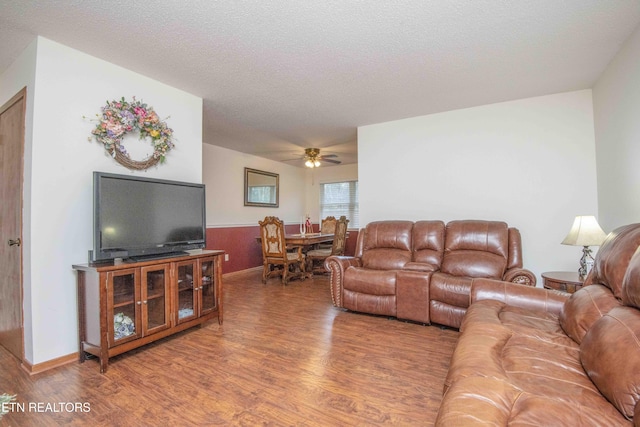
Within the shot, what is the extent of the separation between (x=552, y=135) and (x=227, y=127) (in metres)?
4.06

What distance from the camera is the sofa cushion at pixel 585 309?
1431mm

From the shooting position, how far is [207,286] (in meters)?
2.87

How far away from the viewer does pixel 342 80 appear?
2865 millimetres

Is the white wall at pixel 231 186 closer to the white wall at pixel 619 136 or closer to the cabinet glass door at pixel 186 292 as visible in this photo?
the cabinet glass door at pixel 186 292

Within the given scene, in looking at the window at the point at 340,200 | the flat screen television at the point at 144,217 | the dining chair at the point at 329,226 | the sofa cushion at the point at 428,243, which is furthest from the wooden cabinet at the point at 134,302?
the window at the point at 340,200

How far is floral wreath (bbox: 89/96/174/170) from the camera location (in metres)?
2.42

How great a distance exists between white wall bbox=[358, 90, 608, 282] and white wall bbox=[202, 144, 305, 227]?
2.73 m

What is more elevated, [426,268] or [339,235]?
[339,235]

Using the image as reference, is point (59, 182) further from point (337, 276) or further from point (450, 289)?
point (450, 289)

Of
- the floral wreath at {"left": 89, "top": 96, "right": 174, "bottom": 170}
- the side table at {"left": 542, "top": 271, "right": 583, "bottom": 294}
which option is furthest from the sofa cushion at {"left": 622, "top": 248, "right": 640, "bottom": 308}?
the floral wreath at {"left": 89, "top": 96, "right": 174, "bottom": 170}

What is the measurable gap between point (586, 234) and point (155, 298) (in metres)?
3.43

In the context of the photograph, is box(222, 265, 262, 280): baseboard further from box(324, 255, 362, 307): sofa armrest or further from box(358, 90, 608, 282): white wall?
box(358, 90, 608, 282): white wall

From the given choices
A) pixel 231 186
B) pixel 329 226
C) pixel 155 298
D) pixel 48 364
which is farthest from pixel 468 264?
pixel 231 186

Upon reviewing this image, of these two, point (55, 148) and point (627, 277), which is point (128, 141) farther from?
point (627, 277)
